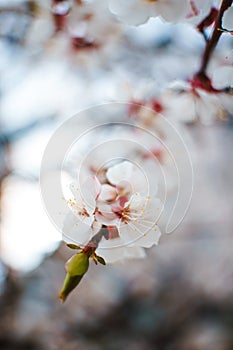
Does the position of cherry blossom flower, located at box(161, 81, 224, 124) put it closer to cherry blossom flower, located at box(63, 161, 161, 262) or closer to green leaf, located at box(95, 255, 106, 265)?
cherry blossom flower, located at box(63, 161, 161, 262)

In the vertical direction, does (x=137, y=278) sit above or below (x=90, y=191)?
below

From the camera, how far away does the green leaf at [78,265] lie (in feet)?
1.53

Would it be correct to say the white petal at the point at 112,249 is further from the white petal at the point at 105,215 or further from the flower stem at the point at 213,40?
the flower stem at the point at 213,40

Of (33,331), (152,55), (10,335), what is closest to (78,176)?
(152,55)

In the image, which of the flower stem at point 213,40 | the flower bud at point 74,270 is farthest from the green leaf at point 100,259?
the flower stem at point 213,40

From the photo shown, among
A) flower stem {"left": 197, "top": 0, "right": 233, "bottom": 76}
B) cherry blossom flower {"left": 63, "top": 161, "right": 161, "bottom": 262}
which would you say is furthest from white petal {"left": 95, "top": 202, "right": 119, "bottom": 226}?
flower stem {"left": 197, "top": 0, "right": 233, "bottom": 76}

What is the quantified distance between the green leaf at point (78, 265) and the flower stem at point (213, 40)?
0.27 metres

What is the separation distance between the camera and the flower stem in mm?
493

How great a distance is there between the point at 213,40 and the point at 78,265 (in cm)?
30

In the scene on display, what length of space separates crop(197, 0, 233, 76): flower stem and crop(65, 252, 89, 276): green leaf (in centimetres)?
27

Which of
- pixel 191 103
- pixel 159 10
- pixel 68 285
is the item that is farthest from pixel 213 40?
pixel 68 285

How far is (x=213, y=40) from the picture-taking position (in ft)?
1.84

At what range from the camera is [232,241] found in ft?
14.0

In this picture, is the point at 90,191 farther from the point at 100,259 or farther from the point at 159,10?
the point at 159,10
